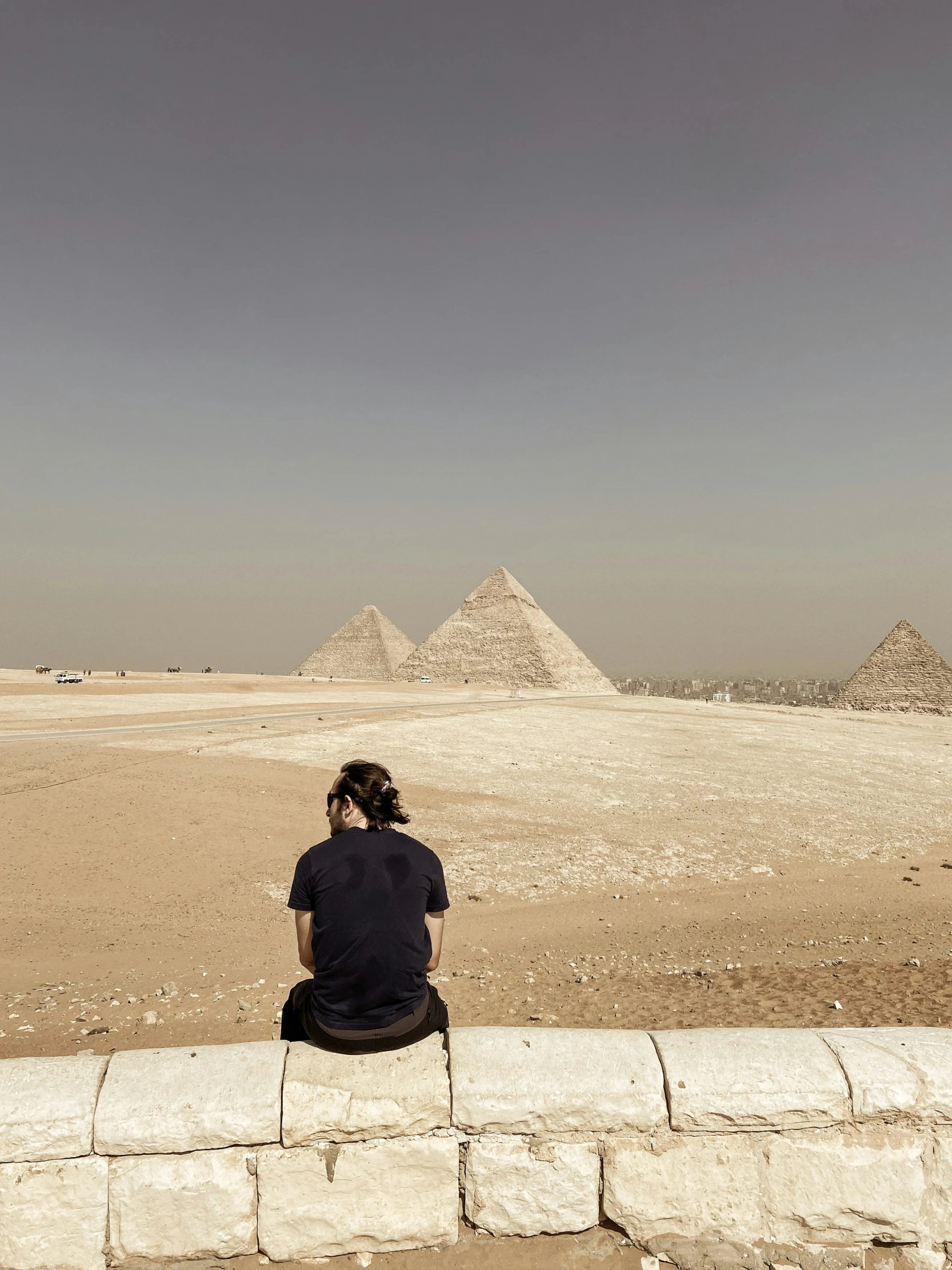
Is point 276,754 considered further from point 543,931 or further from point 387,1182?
point 387,1182

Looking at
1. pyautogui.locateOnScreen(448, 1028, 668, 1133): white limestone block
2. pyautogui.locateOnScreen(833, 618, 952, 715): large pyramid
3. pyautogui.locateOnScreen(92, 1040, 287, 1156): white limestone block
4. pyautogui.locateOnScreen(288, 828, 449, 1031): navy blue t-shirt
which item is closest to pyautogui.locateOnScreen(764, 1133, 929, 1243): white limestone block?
pyautogui.locateOnScreen(448, 1028, 668, 1133): white limestone block

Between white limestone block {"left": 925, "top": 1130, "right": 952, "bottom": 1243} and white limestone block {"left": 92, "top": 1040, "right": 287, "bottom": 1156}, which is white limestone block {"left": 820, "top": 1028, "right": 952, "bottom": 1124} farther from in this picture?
white limestone block {"left": 92, "top": 1040, "right": 287, "bottom": 1156}

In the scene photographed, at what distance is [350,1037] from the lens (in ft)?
8.53

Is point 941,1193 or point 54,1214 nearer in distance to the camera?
point 54,1214

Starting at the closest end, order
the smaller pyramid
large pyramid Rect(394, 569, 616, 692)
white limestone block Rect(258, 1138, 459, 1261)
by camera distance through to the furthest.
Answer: white limestone block Rect(258, 1138, 459, 1261) → large pyramid Rect(394, 569, 616, 692) → the smaller pyramid

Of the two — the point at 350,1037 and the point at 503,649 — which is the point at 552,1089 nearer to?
the point at 350,1037

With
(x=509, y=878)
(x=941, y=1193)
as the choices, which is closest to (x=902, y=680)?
(x=509, y=878)

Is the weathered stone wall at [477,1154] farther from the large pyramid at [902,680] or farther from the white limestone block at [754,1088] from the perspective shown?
the large pyramid at [902,680]

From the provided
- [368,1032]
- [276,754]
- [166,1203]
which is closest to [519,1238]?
[368,1032]

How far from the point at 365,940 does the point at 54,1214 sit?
1278 millimetres

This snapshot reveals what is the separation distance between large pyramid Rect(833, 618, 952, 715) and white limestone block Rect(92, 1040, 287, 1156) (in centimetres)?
5226

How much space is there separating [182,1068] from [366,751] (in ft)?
37.4

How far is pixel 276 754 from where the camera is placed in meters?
12.8

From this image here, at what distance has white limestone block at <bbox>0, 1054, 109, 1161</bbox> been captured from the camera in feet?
7.77
